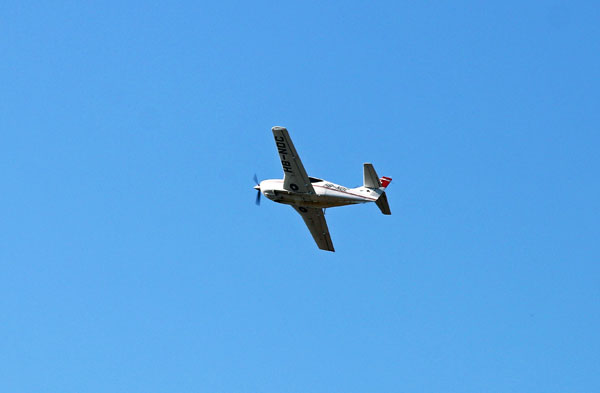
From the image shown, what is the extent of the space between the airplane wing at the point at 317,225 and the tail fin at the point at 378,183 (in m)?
5.53

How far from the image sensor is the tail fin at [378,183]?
6162cm

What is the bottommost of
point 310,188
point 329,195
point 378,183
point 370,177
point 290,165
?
point 329,195

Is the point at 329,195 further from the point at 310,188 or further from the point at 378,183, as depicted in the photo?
the point at 378,183

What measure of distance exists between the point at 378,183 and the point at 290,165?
20.1 ft

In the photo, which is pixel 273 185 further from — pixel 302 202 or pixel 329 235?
pixel 329 235

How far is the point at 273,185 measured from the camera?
63.4 m

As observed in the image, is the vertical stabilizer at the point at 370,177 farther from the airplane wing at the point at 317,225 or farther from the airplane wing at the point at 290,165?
the airplane wing at the point at 317,225

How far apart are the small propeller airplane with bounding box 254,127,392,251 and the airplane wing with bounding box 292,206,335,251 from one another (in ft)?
8.47

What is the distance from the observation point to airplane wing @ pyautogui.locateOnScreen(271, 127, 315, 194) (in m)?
59.5

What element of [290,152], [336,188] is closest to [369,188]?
[336,188]

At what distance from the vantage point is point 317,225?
67.8m

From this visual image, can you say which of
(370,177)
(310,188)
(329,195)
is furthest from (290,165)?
(370,177)

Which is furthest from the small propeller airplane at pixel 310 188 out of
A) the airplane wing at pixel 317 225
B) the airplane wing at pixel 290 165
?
the airplane wing at pixel 317 225

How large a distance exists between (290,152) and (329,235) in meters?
10.7
